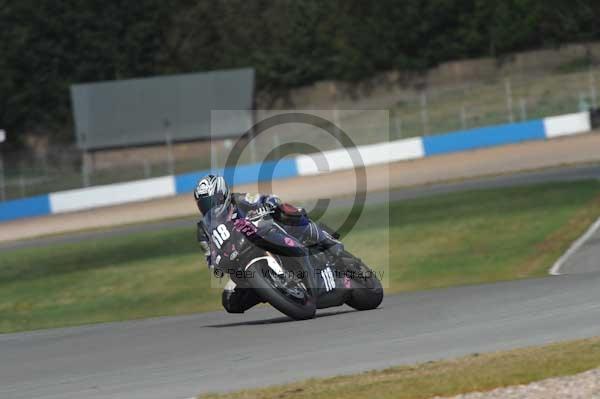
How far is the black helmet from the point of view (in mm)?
11133

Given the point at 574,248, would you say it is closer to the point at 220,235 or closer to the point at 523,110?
the point at 220,235

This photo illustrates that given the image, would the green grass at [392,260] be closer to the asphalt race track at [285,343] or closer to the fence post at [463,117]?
the asphalt race track at [285,343]

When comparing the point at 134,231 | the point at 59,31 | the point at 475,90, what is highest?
the point at 59,31

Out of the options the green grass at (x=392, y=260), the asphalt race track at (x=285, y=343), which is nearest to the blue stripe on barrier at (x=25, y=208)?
the green grass at (x=392, y=260)

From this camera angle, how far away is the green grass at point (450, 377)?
7.35 m

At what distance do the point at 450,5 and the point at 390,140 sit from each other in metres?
20.7

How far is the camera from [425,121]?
41.2 metres

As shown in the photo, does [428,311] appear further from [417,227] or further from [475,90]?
[475,90]

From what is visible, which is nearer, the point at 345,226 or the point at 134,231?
the point at 345,226

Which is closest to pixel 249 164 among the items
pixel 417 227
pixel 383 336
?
pixel 417 227

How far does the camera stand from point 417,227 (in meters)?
21.2

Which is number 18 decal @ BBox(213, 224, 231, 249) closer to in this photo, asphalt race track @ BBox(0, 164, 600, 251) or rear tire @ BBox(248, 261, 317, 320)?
rear tire @ BBox(248, 261, 317, 320)

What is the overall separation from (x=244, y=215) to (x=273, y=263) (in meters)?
Answer: 0.61

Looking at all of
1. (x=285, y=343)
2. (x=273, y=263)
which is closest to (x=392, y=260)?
(x=273, y=263)
